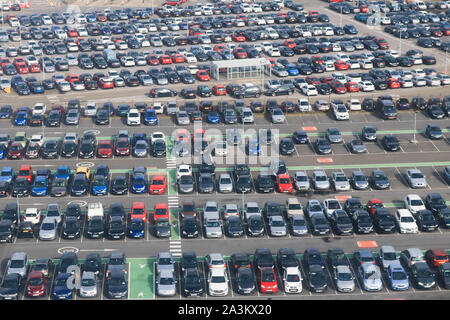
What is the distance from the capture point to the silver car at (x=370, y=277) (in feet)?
169

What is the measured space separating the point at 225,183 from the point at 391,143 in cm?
1782

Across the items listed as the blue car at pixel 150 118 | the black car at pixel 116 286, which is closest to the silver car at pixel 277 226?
the black car at pixel 116 286

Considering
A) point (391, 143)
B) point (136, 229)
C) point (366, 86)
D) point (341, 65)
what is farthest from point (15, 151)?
point (341, 65)

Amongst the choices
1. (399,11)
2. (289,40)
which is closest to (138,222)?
(289,40)

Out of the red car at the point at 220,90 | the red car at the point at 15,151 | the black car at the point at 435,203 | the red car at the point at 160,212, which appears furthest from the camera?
the red car at the point at 220,90

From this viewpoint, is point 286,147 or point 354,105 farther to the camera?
point 354,105

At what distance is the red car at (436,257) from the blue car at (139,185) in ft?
77.4

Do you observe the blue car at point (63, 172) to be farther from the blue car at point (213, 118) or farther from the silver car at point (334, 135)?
the silver car at point (334, 135)

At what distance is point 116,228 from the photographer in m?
58.8

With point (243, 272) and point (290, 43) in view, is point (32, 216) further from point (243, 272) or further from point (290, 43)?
point (290, 43)

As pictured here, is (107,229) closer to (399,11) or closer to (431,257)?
(431,257)

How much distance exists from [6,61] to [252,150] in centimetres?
4335

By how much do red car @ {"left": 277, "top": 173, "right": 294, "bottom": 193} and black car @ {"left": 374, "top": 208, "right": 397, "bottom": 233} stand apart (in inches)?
327

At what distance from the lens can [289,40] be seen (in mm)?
112500
